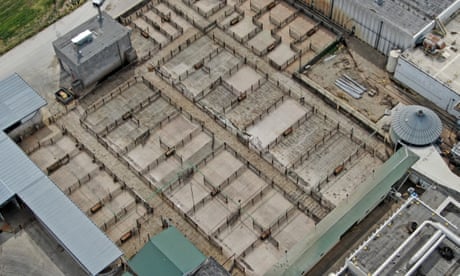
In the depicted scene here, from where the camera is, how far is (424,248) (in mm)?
70500

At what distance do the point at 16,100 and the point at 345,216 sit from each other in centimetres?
5074

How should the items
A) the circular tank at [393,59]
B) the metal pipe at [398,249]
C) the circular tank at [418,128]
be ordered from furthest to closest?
the circular tank at [393,59] < the circular tank at [418,128] < the metal pipe at [398,249]

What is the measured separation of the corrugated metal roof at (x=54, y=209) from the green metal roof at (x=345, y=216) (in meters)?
21.2

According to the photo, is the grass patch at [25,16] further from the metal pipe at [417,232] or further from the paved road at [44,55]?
the metal pipe at [417,232]

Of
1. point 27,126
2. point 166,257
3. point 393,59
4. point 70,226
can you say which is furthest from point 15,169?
point 393,59

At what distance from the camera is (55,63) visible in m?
103

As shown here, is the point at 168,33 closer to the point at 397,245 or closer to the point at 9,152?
the point at 9,152

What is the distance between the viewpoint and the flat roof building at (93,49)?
315ft

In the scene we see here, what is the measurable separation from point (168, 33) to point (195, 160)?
2758 centimetres

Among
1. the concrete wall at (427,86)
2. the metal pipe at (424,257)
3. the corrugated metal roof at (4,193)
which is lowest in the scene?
the metal pipe at (424,257)

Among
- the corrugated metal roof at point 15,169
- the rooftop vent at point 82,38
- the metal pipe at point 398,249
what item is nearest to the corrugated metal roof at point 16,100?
the corrugated metal roof at point 15,169

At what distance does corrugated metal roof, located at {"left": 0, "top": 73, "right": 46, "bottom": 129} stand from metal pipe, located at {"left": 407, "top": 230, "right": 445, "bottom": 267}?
56120mm

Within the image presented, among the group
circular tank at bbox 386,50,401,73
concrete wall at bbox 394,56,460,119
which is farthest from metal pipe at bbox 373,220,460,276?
circular tank at bbox 386,50,401,73

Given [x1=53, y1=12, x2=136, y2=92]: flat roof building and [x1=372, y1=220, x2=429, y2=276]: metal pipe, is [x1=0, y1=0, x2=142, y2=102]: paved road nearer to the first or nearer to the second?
[x1=53, y1=12, x2=136, y2=92]: flat roof building
